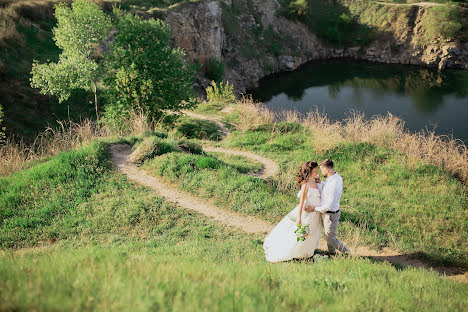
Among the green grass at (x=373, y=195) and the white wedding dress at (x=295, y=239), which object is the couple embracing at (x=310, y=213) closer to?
the white wedding dress at (x=295, y=239)

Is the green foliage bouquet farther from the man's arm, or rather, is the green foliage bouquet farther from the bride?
the man's arm

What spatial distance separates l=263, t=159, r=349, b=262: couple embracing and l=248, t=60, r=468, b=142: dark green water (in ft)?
86.0

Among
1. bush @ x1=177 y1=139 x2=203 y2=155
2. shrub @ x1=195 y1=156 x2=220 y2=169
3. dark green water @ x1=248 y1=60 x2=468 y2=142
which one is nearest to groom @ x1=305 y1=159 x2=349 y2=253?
shrub @ x1=195 y1=156 x2=220 y2=169

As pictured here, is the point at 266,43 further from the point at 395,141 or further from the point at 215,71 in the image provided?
the point at 395,141

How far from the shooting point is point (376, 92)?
4297cm

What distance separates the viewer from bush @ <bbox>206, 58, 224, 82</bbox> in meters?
41.3

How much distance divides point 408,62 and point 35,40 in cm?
5249

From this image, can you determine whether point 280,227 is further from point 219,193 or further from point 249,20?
point 249,20

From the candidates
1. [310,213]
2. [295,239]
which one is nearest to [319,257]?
[295,239]

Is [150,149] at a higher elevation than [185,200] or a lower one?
higher

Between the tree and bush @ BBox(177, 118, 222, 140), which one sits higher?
the tree

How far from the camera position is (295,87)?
1848 inches

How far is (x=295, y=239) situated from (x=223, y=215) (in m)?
→ 2.97

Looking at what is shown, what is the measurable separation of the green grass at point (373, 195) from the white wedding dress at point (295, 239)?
1.98 metres
